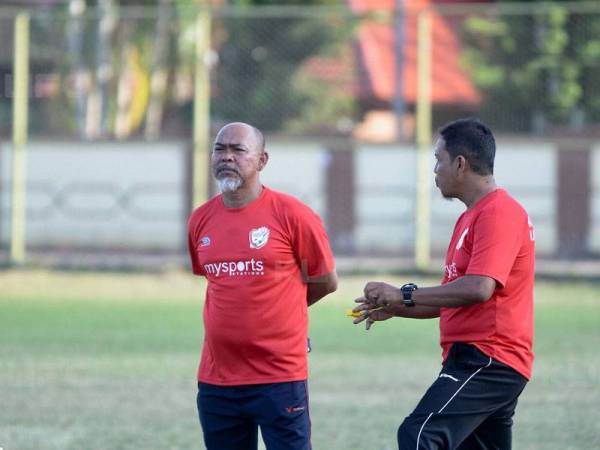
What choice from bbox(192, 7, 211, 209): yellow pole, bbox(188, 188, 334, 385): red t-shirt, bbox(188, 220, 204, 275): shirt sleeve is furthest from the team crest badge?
bbox(192, 7, 211, 209): yellow pole

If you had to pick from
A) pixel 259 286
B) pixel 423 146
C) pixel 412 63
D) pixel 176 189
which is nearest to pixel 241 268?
pixel 259 286

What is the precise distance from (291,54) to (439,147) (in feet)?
55.6

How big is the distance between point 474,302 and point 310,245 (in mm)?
930

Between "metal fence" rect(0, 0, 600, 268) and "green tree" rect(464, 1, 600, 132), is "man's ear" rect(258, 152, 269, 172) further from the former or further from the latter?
"green tree" rect(464, 1, 600, 132)

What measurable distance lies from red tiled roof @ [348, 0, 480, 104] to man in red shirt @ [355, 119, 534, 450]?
15301mm

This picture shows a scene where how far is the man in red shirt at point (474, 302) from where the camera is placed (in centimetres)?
552

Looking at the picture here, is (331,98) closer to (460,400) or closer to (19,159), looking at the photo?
(19,159)

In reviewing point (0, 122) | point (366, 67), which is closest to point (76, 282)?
point (0, 122)

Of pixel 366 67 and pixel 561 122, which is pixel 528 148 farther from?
pixel 366 67

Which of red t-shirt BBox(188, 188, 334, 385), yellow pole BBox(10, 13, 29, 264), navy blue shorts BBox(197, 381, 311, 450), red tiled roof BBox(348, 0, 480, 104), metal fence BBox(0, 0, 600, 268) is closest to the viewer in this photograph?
navy blue shorts BBox(197, 381, 311, 450)

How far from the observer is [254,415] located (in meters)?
5.85

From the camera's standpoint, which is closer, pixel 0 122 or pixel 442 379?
pixel 442 379

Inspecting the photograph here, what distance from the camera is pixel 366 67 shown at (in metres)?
23.2

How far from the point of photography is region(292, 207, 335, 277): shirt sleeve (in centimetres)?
602
